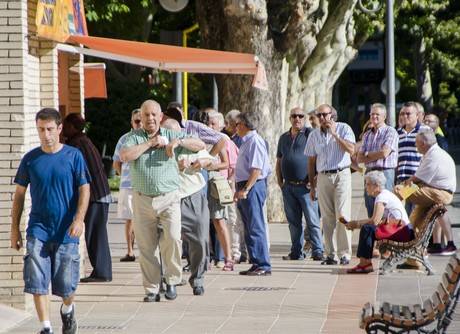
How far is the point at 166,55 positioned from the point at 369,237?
2.95 m

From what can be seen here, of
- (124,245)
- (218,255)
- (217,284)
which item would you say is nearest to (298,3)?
(124,245)

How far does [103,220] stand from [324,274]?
246 centimetres

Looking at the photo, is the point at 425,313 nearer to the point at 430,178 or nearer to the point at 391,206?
the point at 391,206

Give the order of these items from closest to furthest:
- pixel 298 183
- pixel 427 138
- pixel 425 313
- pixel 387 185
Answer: pixel 425 313
pixel 427 138
pixel 387 185
pixel 298 183

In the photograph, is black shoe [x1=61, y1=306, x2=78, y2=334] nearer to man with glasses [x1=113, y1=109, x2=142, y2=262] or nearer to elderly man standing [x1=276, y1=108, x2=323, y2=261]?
man with glasses [x1=113, y1=109, x2=142, y2=262]

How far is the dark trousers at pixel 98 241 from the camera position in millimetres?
14695

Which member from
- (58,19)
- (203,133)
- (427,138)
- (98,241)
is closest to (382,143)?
(427,138)

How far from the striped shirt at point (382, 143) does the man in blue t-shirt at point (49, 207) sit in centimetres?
675

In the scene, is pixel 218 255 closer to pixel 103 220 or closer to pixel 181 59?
pixel 103 220

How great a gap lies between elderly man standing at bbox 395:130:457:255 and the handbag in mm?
2122

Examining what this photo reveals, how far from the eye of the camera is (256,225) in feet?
49.8

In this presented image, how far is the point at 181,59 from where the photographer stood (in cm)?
1427

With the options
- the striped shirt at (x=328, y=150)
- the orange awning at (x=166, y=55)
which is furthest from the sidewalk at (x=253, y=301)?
the orange awning at (x=166, y=55)

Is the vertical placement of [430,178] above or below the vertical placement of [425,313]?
above
